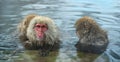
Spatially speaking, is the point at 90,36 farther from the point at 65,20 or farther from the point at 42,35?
the point at 65,20

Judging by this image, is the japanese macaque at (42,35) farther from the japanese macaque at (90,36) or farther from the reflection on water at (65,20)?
the japanese macaque at (90,36)

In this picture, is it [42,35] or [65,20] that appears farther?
[65,20]

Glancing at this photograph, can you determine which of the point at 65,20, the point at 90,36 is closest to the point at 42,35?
the point at 90,36

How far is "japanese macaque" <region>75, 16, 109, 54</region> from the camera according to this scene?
755cm

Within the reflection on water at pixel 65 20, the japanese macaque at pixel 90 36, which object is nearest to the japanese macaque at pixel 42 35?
the reflection on water at pixel 65 20

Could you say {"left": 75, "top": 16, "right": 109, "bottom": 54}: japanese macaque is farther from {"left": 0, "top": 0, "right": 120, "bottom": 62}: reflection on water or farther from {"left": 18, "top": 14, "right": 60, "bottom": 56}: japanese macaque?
{"left": 18, "top": 14, "right": 60, "bottom": 56}: japanese macaque

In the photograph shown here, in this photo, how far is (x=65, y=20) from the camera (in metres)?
9.95

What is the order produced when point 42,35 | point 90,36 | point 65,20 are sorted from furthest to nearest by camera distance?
point 65,20
point 90,36
point 42,35

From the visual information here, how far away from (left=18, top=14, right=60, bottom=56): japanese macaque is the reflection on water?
0.66ft

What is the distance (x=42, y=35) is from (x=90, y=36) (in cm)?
97

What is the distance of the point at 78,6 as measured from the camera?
11820mm

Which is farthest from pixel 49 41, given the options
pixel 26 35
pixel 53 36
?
pixel 26 35

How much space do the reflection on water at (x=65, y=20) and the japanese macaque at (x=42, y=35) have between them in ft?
0.66

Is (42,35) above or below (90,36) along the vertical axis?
above
